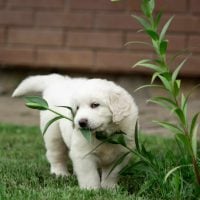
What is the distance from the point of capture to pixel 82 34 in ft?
25.2

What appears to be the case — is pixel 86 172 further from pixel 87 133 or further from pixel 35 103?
pixel 35 103

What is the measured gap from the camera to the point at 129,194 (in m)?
4.12

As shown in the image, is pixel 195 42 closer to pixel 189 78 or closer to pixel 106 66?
pixel 189 78

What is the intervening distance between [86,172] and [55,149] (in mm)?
875

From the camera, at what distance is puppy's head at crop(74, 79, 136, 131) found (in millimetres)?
4203

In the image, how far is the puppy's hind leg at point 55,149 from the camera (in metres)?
5.00

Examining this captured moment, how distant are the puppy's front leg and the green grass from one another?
0.09m

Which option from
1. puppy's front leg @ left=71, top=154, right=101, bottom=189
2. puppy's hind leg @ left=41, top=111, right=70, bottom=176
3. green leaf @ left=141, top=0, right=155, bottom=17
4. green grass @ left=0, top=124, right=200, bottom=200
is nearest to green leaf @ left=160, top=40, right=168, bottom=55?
green leaf @ left=141, top=0, right=155, bottom=17

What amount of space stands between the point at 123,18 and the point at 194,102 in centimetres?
136

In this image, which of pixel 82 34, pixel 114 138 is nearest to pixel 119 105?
pixel 114 138

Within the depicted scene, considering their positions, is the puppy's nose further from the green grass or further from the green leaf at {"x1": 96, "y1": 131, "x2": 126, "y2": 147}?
the green grass

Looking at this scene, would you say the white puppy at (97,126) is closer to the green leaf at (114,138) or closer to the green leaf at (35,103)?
the green leaf at (114,138)

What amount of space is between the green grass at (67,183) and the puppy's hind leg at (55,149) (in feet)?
0.31

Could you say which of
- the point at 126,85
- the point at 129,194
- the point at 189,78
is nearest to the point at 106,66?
the point at 126,85
